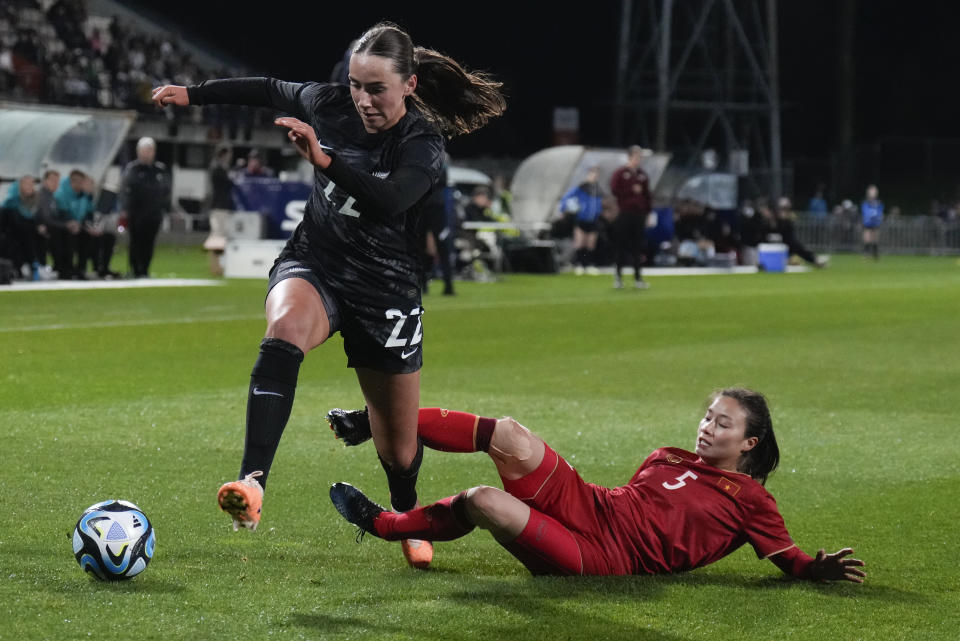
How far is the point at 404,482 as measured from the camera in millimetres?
5254

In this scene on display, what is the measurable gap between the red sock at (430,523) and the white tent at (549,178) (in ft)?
88.5

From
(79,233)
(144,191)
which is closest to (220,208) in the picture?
(144,191)

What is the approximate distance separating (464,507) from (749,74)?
4705cm

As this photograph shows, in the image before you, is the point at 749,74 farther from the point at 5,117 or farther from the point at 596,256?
the point at 5,117

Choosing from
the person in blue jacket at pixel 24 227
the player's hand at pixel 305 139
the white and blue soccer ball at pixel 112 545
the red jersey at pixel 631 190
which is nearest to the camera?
the player's hand at pixel 305 139

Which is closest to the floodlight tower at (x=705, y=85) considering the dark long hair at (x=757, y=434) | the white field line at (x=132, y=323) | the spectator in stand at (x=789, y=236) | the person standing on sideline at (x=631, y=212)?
the spectator in stand at (x=789, y=236)

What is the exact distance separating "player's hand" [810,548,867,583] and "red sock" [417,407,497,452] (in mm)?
1149

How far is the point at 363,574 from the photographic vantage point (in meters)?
4.88

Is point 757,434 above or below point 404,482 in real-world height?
above

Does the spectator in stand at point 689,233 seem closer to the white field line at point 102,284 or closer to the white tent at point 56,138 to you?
the white field line at point 102,284

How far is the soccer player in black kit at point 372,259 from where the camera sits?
4.63m

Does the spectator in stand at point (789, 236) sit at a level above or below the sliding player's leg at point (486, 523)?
below

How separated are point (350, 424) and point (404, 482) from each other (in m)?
0.30

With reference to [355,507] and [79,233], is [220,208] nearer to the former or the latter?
[79,233]
